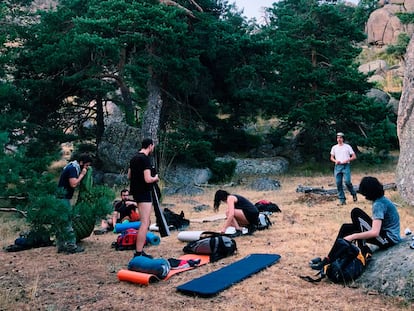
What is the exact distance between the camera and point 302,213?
29.5 ft

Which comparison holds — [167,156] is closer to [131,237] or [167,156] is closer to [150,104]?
[150,104]

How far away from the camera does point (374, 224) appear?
475cm

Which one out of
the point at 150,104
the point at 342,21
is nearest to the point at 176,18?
the point at 150,104

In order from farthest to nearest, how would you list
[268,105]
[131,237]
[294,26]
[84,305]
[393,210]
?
[294,26] → [268,105] → [131,237] → [393,210] → [84,305]

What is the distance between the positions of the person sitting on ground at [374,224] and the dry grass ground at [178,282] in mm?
565

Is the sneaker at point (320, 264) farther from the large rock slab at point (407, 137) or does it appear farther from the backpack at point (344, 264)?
the large rock slab at point (407, 137)

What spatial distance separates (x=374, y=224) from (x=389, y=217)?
1.00 feet

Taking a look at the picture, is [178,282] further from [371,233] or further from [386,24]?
[386,24]

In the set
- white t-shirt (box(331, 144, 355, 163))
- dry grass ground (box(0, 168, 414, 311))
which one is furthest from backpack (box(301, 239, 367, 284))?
white t-shirt (box(331, 144, 355, 163))

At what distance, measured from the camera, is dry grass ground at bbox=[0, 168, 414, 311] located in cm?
415

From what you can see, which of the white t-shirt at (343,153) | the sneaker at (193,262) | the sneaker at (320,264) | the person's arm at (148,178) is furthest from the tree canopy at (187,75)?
the sneaker at (320,264)

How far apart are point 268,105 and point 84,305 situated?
14001 millimetres

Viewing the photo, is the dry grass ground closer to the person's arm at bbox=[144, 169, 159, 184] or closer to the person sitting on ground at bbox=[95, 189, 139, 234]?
the person sitting on ground at bbox=[95, 189, 139, 234]

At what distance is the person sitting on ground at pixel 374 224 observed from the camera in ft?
15.6
